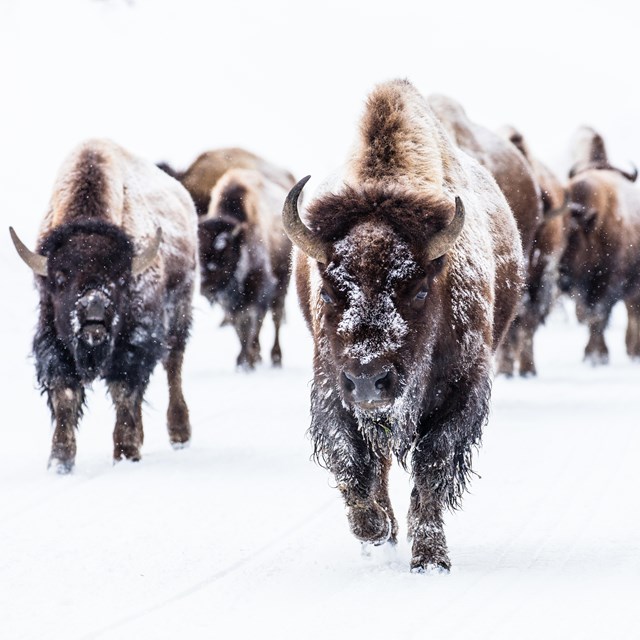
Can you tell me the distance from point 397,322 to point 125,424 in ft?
11.9

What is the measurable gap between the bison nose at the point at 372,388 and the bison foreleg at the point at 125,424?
11.7ft

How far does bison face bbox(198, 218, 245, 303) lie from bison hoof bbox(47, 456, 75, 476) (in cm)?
625

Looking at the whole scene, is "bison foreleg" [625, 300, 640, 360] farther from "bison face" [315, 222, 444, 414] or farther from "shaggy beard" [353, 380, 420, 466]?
"bison face" [315, 222, 444, 414]

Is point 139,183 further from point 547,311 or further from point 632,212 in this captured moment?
point 632,212

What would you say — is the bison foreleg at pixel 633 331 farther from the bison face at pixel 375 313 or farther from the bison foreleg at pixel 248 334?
the bison face at pixel 375 313

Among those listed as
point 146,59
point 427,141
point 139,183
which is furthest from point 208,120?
point 427,141

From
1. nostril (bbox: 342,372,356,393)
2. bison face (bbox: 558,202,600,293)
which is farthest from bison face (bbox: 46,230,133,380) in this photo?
bison face (bbox: 558,202,600,293)

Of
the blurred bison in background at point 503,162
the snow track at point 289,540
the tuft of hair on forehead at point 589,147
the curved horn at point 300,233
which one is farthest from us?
the tuft of hair on forehead at point 589,147

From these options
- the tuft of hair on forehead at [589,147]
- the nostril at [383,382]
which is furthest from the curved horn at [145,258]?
the tuft of hair on forehead at [589,147]

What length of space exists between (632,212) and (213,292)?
5.29m

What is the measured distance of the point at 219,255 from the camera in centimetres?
1365

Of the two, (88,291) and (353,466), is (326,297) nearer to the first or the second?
(353,466)

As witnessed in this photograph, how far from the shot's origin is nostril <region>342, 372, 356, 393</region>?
175 inches

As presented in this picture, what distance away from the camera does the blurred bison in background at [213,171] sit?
14.9 metres
